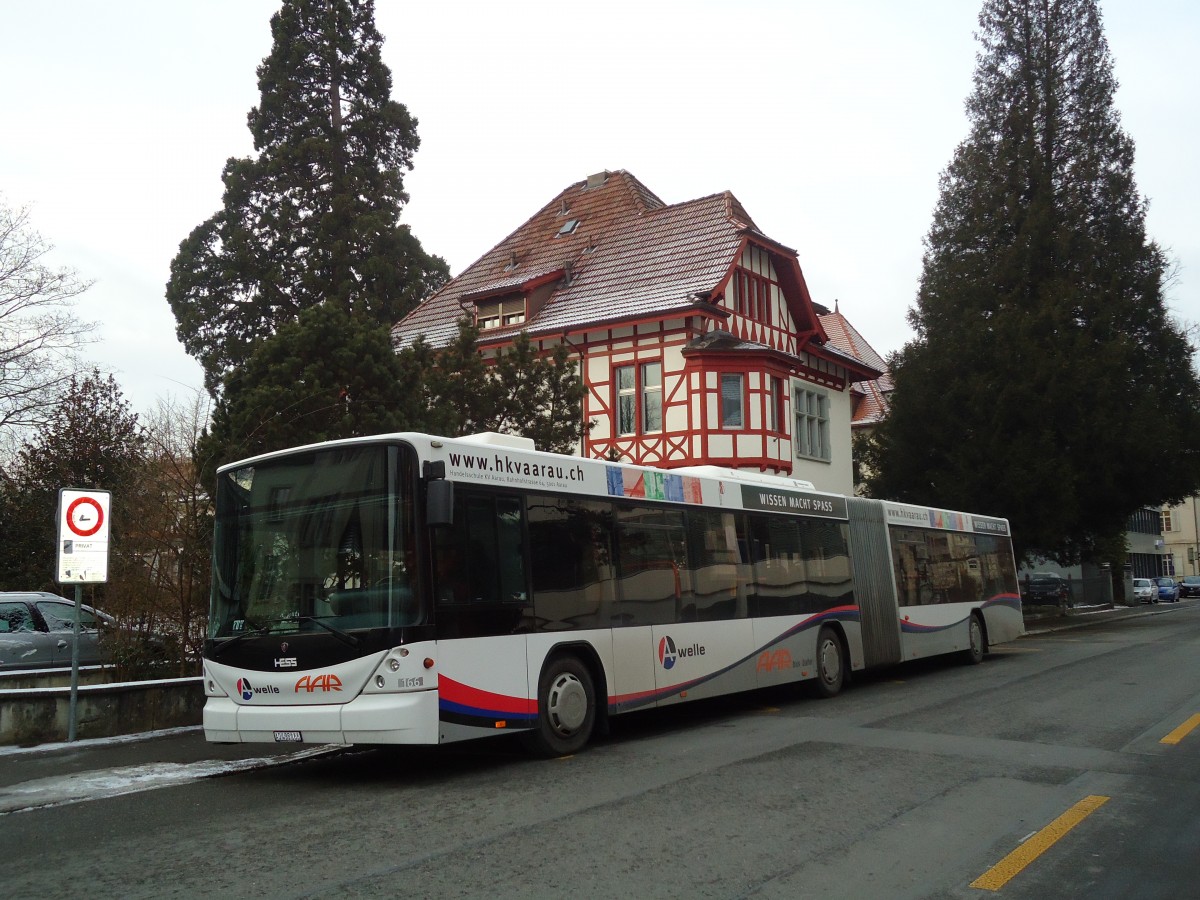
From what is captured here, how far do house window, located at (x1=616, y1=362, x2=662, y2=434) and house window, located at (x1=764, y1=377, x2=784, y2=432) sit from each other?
2.79 metres

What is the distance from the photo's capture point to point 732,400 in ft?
94.8

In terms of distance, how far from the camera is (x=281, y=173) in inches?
1583

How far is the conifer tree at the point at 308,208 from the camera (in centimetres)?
3922

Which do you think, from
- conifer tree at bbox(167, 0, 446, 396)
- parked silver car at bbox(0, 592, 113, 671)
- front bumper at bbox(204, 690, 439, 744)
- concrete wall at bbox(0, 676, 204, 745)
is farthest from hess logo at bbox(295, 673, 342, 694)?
conifer tree at bbox(167, 0, 446, 396)

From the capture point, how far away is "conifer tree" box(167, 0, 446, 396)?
3922 centimetres

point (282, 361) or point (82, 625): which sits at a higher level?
point (282, 361)

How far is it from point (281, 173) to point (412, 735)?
115ft

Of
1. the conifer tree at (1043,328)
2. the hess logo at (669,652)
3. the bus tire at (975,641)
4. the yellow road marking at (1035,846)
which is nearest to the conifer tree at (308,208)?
the conifer tree at (1043,328)

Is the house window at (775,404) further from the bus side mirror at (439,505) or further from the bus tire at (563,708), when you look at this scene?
the bus side mirror at (439,505)

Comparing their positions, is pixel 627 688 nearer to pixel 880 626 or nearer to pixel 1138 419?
pixel 880 626

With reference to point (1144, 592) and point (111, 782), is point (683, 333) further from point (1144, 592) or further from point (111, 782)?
point (1144, 592)

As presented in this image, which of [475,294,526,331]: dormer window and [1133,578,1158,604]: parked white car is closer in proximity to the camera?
[475,294,526,331]: dormer window

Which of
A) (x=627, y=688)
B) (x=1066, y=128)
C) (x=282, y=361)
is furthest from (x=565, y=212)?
(x=627, y=688)

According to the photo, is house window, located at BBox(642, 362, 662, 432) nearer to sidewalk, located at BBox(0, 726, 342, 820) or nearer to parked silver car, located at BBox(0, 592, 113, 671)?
parked silver car, located at BBox(0, 592, 113, 671)
